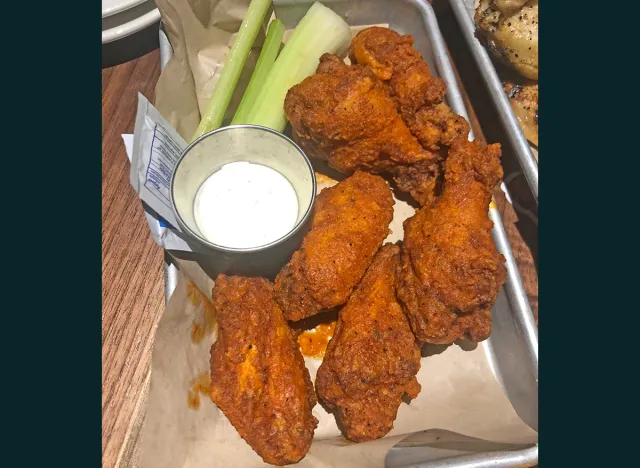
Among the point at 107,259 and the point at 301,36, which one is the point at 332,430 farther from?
the point at 301,36

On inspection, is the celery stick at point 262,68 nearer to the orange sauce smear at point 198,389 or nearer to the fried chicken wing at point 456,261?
the fried chicken wing at point 456,261

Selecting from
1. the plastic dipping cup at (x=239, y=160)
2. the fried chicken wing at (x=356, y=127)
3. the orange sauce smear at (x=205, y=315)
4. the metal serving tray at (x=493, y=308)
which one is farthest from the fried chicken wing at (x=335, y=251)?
the metal serving tray at (x=493, y=308)

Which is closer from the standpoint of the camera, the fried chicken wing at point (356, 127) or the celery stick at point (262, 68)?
the fried chicken wing at point (356, 127)

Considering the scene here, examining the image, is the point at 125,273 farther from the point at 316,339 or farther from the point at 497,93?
the point at 497,93

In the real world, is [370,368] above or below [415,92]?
below

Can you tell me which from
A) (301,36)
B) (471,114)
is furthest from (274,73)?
(471,114)

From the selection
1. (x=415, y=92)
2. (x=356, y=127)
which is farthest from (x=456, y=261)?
(x=415, y=92)
